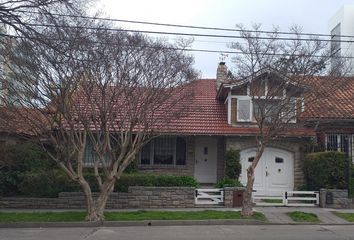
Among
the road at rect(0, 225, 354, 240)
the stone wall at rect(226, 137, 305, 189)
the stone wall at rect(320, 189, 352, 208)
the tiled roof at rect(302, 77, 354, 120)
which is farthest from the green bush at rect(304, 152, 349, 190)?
the road at rect(0, 225, 354, 240)

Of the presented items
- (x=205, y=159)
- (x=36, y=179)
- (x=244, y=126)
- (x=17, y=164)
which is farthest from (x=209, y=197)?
(x=17, y=164)

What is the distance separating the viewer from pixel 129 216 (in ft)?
57.9

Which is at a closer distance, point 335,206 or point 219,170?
point 335,206

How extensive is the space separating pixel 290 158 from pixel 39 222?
1313cm

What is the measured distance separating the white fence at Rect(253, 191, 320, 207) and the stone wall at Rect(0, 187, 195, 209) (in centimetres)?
322

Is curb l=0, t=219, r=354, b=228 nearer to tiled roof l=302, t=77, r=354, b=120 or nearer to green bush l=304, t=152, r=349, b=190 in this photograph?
green bush l=304, t=152, r=349, b=190

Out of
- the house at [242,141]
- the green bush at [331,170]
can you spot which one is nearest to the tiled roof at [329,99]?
the house at [242,141]

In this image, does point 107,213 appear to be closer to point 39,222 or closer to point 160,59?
point 39,222

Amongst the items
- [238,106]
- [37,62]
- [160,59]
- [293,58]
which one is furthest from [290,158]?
[37,62]

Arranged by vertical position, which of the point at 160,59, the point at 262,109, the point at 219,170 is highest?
the point at 160,59

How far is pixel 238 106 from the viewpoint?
82.6 ft

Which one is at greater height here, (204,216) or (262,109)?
(262,109)

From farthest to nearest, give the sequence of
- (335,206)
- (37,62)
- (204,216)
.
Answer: (335,206)
(204,216)
(37,62)

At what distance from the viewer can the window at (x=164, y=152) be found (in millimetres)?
25844
